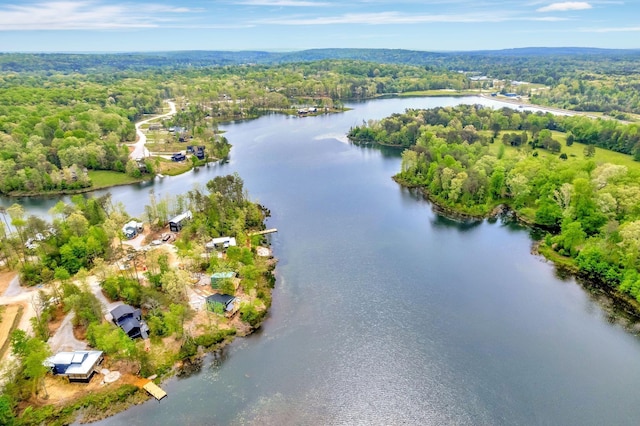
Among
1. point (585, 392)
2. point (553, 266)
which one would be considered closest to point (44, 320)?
point (585, 392)

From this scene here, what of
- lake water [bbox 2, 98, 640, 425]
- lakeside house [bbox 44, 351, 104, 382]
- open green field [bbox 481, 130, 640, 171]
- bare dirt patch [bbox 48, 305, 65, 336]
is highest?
open green field [bbox 481, 130, 640, 171]

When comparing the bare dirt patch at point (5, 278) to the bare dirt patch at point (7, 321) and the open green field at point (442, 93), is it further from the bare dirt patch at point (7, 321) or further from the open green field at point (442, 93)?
the open green field at point (442, 93)

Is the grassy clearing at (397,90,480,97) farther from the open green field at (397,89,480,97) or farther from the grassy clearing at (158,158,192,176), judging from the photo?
the grassy clearing at (158,158,192,176)

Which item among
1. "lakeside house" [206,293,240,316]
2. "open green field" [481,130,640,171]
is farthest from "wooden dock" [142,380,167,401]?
"open green field" [481,130,640,171]

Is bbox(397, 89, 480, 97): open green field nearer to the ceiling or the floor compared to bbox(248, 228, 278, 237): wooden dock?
nearer to the ceiling

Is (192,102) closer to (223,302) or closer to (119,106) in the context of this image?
(119,106)

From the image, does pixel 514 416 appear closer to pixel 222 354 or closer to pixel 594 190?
pixel 222 354

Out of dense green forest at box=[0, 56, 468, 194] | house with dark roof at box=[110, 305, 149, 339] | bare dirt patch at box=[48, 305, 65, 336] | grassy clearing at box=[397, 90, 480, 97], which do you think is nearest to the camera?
house with dark roof at box=[110, 305, 149, 339]
